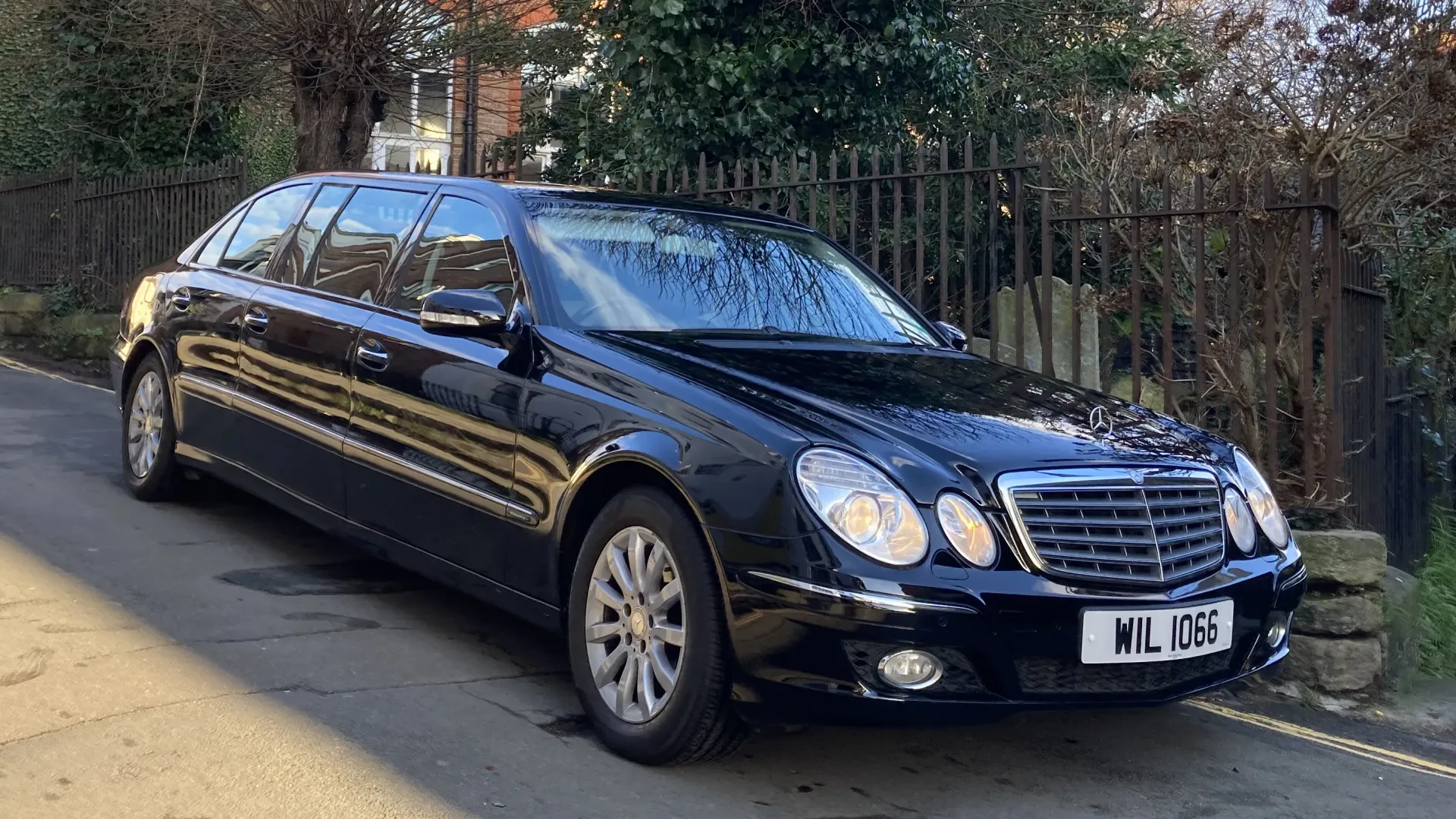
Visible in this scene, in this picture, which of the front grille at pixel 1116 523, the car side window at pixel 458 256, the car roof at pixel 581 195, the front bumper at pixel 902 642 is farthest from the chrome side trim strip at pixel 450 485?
the front grille at pixel 1116 523

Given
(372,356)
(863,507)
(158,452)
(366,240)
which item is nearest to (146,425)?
(158,452)

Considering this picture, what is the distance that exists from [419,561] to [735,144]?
602cm

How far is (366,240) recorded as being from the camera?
561 cm

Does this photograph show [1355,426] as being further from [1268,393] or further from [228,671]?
[228,671]

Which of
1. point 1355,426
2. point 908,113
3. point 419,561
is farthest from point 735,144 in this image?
point 419,561

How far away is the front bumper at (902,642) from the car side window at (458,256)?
1627 millimetres

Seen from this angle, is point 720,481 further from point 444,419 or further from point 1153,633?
point 444,419

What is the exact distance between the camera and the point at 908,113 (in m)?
12.1

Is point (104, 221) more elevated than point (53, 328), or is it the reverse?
point (104, 221)

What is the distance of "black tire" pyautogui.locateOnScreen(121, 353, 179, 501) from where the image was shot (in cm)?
661

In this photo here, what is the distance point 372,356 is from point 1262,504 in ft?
9.93

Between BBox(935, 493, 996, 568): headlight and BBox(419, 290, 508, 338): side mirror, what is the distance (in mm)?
1637

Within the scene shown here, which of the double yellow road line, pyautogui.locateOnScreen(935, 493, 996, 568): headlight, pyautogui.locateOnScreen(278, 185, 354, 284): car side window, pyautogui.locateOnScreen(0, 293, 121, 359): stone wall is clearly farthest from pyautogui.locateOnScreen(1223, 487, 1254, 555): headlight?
pyautogui.locateOnScreen(0, 293, 121, 359): stone wall

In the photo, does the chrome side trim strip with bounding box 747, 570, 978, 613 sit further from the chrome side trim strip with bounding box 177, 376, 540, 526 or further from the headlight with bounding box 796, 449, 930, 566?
the chrome side trim strip with bounding box 177, 376, 540, 526
